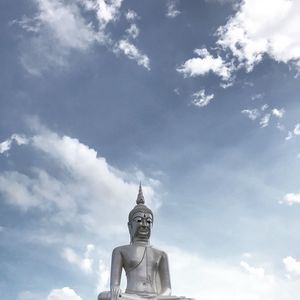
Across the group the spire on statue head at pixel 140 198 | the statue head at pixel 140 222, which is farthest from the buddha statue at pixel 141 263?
the spire on statue head at pixel 140 198

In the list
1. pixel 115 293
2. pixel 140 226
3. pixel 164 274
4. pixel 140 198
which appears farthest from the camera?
pixel 140 198

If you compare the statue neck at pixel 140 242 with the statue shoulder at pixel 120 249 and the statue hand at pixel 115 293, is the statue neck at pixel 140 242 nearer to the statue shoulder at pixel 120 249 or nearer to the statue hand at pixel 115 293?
the statue shoulder at pixel 120 249

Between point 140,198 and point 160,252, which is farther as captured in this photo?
point 140,198

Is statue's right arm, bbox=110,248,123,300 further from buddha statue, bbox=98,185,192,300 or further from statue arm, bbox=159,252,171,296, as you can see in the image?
statue arm, bbox=159,252,171,296

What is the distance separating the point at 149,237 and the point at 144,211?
0.74 metres

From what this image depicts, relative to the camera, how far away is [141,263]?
40.2 ft

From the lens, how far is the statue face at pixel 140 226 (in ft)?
42.4

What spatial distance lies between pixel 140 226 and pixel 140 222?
4.5 inches

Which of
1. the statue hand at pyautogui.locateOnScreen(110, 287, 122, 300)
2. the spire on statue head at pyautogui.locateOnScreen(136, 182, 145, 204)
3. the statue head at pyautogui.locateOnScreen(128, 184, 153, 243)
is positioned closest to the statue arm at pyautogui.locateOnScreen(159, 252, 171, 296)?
the statue head at pyautogui.locateOnScreen(128, 184, 153, 243)

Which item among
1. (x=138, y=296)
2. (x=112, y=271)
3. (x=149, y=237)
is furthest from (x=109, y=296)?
(x=149, y=237)

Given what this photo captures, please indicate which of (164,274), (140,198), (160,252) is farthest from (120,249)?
(140,198)

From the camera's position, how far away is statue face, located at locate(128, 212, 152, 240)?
1292cm

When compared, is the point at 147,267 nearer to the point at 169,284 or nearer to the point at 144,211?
the point at 169,284

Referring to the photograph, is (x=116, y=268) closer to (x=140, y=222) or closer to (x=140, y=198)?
(x=140, y=222)
